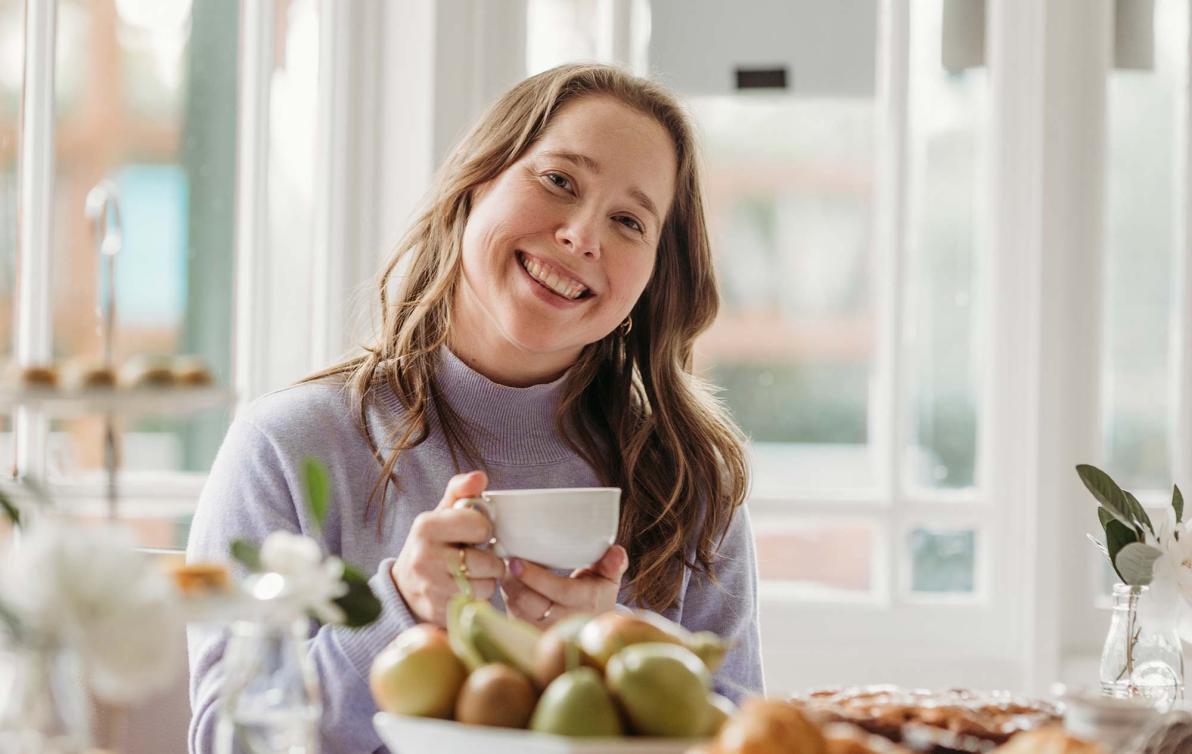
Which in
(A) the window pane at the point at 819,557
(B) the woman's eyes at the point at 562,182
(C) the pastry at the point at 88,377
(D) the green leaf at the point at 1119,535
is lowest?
(A) the window pane at the point at 819,557

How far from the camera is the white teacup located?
3.37ft

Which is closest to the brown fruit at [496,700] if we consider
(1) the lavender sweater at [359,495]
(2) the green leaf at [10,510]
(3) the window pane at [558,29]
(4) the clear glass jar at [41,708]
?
(4) the clear glass jar at [41,708]

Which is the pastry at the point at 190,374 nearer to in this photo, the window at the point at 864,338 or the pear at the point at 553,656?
the pear at the point at 553,656

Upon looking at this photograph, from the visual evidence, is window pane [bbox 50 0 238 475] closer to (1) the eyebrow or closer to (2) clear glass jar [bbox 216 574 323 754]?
(1) the eyebrow

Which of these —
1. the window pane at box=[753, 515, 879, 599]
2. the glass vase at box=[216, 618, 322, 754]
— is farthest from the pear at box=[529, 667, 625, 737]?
the window pane at box=[753, 515, 879, 599]

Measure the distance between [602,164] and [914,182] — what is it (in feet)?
3.87

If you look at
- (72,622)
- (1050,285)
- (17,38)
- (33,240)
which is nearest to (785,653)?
(1050,285)

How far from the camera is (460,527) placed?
107 cm

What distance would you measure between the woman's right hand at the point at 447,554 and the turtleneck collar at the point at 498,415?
0.55 metres

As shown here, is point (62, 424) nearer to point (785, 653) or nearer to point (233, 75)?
point (233, 75)

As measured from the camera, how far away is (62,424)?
103 inches

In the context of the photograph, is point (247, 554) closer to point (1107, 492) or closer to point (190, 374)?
point (190, 374)

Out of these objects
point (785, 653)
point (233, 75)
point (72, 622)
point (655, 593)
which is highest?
point (233, 75)

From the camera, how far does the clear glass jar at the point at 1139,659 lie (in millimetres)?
1362
